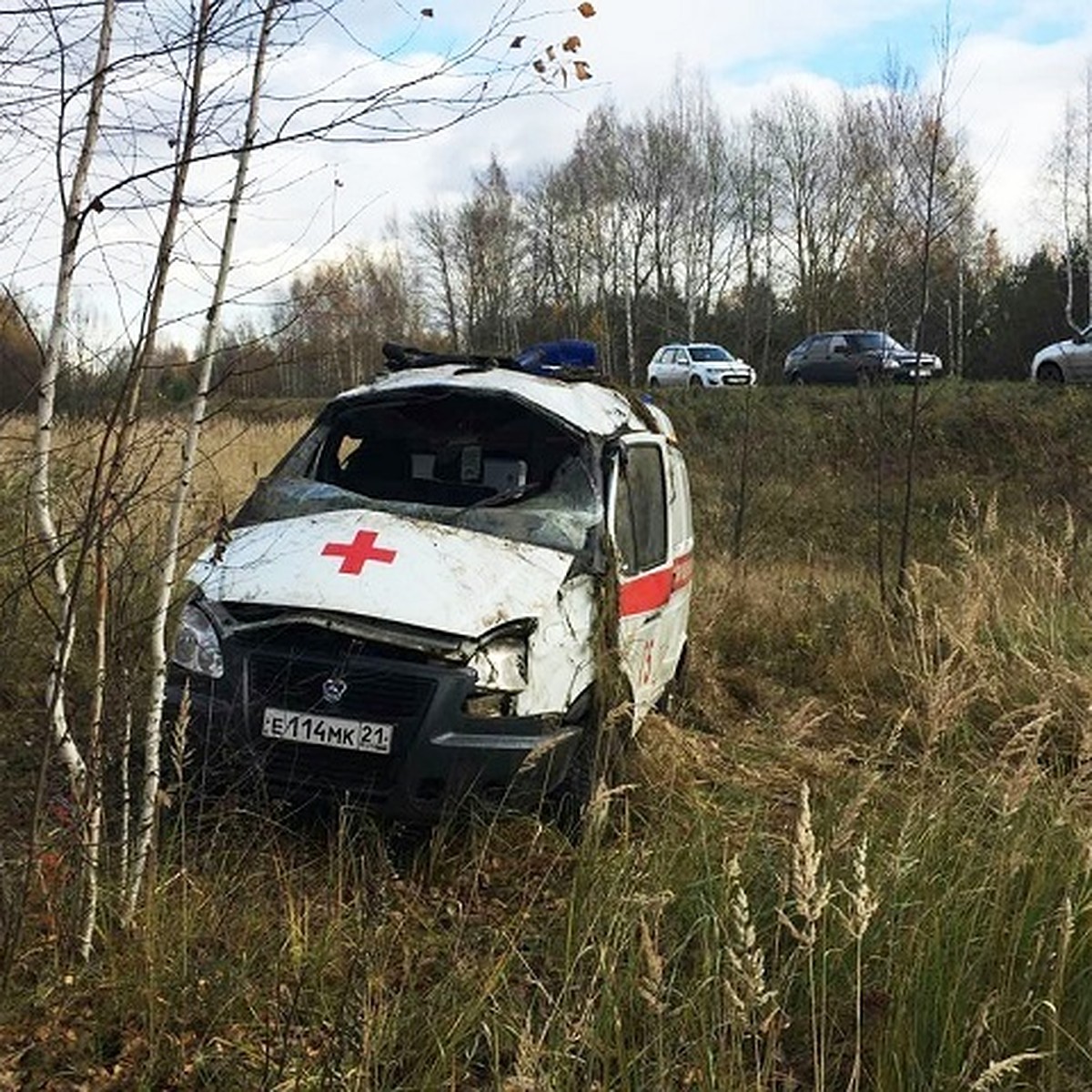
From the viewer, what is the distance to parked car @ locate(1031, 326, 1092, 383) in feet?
75.0

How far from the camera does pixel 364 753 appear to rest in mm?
3842

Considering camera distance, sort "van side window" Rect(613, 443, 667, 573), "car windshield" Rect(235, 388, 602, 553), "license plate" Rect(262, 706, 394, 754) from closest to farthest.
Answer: "license plate" Rect(262, 706, 394, 754)
"car windshield" Rect(235, 388, 602, 553)
"van side window" Rect(613, 443, 667, 573)

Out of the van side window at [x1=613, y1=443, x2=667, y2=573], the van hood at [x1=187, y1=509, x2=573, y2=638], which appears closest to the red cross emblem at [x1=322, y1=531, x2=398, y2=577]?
the van hood at [x1=187, y1=509, x2=573, y2=638]

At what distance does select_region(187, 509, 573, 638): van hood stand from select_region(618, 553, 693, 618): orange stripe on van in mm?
490

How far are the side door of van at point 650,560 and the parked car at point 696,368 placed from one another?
21.8 m

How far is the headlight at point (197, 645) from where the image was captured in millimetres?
4004

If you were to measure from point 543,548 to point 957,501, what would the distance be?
16.0 metres

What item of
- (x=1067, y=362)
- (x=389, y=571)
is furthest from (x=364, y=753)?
(x=1067, y=362)

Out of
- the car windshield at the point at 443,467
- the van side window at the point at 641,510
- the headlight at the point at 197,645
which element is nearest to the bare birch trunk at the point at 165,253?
the headlight at the point at 197,645

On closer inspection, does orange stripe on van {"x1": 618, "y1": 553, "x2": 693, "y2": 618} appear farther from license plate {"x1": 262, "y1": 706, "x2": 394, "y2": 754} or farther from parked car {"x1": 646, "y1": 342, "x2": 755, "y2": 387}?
parked car {"x1": 646, "y1": 342, "x2": 755, "y2": 387}

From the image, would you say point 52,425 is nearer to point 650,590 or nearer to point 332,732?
point 332,732

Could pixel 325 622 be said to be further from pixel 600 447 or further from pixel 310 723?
pixel 600 447

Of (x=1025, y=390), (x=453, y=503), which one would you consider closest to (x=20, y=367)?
(x=453, y=503)

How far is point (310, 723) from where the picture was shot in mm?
3852
